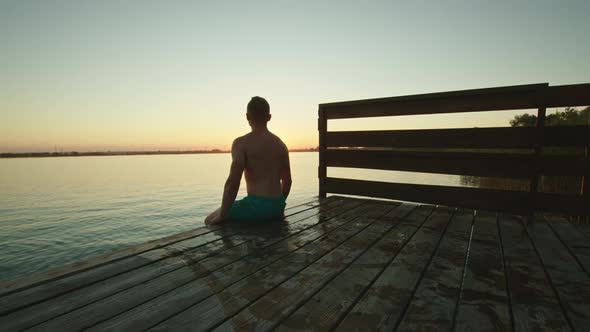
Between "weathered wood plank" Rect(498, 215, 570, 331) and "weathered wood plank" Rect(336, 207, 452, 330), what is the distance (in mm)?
512

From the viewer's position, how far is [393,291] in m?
1.67

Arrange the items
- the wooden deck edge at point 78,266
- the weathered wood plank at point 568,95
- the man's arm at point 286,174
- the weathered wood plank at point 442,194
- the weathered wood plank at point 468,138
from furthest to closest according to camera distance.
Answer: the weathered wood plank at point 442,194 → the man's arm at point 286,174 → the weathered wood plank at point 468,138 → the weathered wood plank at point 568,95 → the wooden deck edge at point 78,266

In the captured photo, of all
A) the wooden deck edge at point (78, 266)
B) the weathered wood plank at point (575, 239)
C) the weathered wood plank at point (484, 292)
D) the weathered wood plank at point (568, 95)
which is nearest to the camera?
the weathered wood plank at point (484, 292)

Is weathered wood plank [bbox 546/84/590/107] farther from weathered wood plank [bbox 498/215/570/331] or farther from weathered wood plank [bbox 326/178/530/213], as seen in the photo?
weathered wood plank [bbox 498/215/570/331]

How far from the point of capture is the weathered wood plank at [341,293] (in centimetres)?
137

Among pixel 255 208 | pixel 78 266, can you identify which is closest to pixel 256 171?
pixel 255 208

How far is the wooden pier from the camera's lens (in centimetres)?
141

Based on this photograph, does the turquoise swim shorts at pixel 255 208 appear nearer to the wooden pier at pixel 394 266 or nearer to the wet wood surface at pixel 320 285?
the wooden pier at pixel 394 266

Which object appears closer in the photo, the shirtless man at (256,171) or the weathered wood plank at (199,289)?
the weathered wood plank at (199,289)

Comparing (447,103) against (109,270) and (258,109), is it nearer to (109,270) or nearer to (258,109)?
(258,109)

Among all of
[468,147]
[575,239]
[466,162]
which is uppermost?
[468,147]

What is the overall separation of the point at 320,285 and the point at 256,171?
5.56 ft

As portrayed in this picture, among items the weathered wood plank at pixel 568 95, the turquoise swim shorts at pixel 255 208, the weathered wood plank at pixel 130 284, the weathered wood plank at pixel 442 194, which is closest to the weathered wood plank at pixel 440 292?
the weathered wood plank at pixel 130 284

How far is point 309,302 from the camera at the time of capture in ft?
5.10
